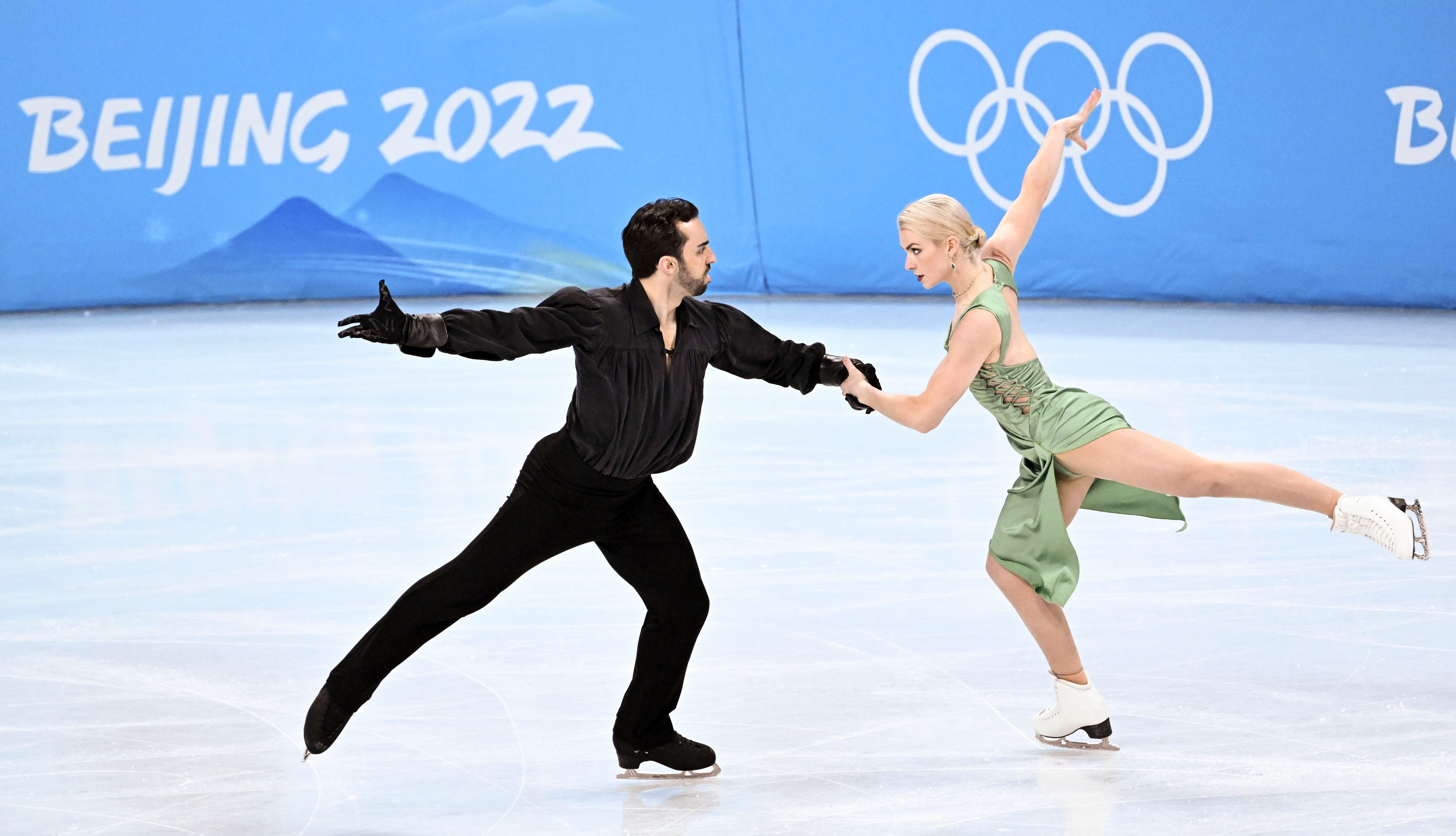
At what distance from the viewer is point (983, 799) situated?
3568 millimetres

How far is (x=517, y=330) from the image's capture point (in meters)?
3.50

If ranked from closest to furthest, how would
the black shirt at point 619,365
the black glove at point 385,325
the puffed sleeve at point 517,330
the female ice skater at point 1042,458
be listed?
the black glove at point 385,325, the puffed sleeve at point 517,330, the black shirt at point 619,365, the female ice skater at point 1042,458

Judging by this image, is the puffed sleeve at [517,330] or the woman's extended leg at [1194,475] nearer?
the puffed sleeve at [517,330]

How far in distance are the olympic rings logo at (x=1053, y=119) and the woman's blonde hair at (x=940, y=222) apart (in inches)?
283

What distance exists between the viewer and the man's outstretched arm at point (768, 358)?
3.80 meters

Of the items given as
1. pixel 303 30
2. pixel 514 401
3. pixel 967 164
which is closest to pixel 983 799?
pixel 514 401

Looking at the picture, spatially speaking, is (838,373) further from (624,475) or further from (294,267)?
(294,267)

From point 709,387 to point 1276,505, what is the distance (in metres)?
3.69

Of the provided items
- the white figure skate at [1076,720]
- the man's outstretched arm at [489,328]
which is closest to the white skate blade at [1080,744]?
the white figure skate at [1076,720]

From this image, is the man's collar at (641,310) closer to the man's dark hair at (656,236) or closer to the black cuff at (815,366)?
the man's dark hair at (656,236)

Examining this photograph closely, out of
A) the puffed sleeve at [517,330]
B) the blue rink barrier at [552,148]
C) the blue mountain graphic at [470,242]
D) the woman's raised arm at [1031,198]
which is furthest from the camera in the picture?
the blue mountain graphic at [470,242]

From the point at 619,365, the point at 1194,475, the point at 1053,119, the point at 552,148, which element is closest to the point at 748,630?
the point at 619,365

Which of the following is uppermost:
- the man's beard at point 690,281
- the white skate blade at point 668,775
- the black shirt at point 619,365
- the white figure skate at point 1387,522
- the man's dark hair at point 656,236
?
the man's dark hair at point 656,236

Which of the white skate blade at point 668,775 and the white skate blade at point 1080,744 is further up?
the white skate blade at point 1080,744
